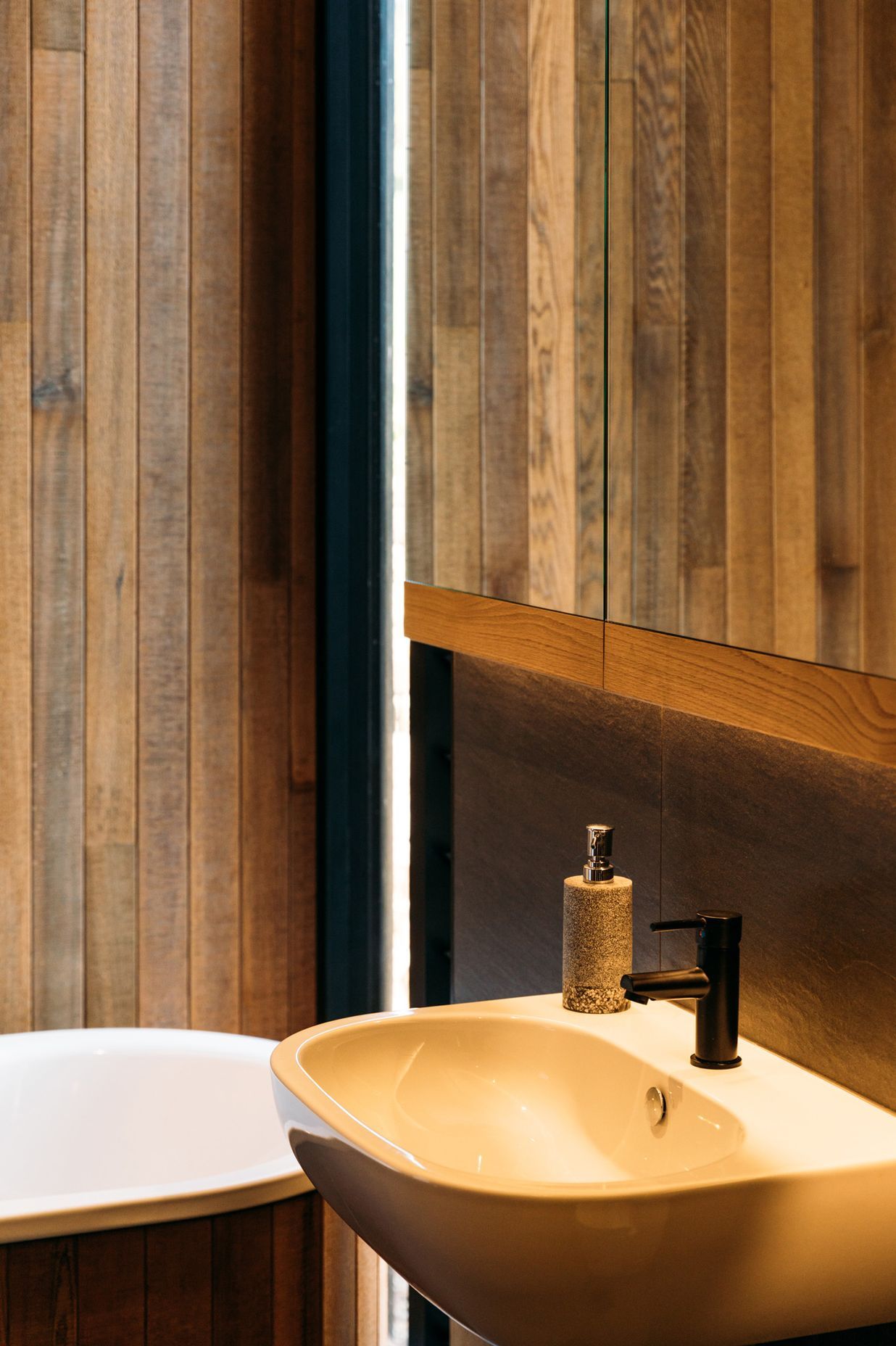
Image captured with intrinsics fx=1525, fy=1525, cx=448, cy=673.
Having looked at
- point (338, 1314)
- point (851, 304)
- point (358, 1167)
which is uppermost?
point (851, 304)

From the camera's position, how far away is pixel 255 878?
9.41 ft

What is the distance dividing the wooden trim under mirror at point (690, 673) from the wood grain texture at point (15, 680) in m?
1.08

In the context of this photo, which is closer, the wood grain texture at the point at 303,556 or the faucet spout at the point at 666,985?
the faucet spout at the point at 666,985

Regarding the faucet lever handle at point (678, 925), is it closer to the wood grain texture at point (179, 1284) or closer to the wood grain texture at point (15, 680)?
the wood grain texture at point (179, 1284)

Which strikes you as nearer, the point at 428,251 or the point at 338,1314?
the point at 428,251

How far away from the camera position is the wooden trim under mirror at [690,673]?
3.54 ft

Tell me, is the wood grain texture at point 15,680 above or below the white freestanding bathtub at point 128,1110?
above

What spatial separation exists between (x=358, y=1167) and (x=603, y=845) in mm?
450

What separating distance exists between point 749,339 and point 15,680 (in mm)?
1802

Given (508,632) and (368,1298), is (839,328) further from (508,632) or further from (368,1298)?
(368,1298)

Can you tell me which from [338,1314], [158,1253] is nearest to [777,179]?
[158,1253]

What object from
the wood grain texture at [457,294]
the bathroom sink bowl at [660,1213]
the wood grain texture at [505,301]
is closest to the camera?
the bathroom sink bowl at [660,1213]

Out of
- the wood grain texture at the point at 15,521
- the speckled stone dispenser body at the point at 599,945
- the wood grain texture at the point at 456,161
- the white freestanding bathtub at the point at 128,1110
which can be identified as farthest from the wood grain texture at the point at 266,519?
the speckled stone dispenser body at the point at 599,945

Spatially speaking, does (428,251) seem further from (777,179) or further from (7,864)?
(7,864)
